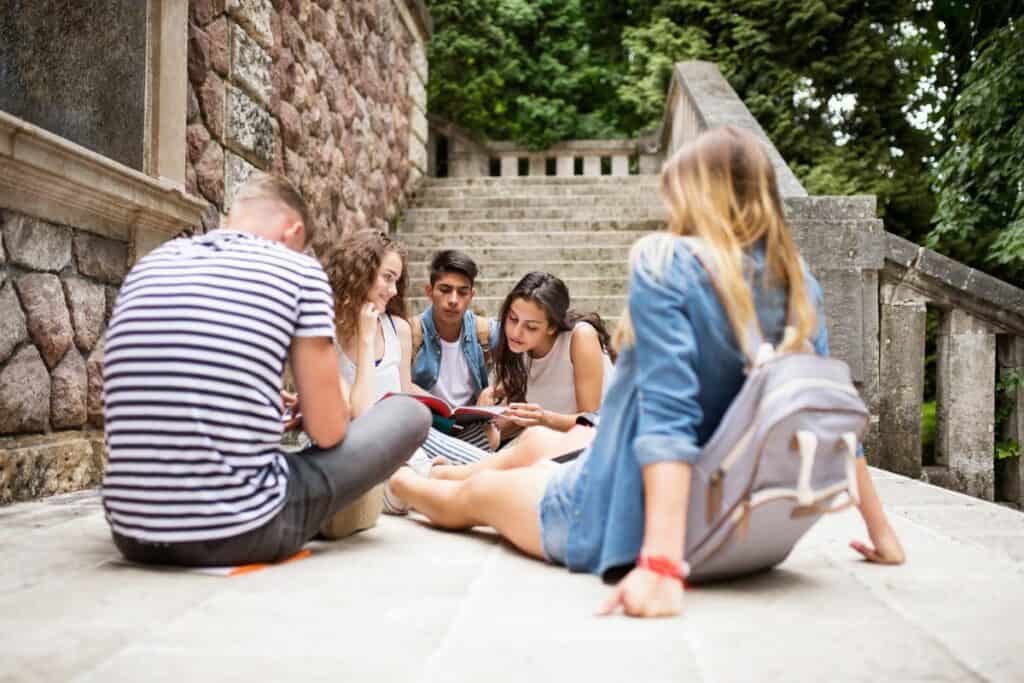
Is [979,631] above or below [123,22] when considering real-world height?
below

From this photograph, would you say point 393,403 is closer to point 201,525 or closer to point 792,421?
point 201,525

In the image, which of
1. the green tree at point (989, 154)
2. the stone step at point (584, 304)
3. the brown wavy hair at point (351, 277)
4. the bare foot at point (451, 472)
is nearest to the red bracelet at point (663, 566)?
the bare foot at point (451, 472)

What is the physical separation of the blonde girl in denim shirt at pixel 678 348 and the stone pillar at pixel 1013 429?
11.4 ft

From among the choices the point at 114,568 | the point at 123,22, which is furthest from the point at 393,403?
the point at 123,22

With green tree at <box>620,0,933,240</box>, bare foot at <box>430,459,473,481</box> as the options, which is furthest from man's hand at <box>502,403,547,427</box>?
green tree at <box>620,0,933,240</box>

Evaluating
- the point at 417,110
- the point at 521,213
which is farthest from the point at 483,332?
the point at 417,110

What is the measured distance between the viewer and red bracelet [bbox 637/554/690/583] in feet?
5.41

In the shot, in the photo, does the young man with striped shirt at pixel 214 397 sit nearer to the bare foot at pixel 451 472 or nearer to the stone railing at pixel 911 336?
the bare foot at pixel 451 472

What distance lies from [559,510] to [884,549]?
0.81 metres

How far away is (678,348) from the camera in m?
1.70

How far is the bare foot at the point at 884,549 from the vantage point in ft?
7.20

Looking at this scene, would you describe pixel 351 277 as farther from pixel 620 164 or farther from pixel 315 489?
pixel 620 164

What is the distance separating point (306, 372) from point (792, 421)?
101 cm

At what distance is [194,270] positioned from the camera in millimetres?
1968
